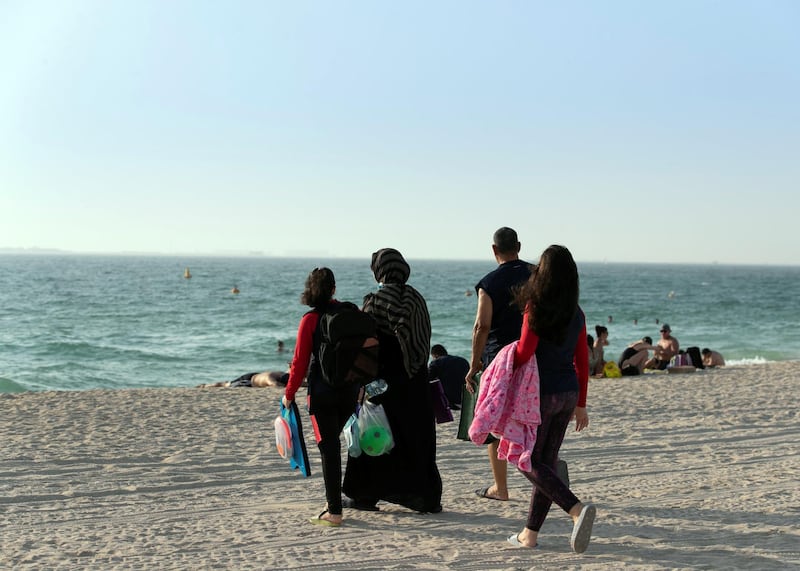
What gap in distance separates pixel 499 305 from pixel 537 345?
0.79 m

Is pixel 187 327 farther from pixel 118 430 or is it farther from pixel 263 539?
pixel 263 539

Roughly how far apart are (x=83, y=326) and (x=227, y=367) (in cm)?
1470

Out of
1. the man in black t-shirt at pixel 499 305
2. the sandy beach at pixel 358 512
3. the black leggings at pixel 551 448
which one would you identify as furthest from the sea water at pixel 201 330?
the black leggings at pixel 551 448

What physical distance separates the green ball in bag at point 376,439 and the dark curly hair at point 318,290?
85 centimetres

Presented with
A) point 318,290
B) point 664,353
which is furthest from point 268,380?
point 318,290

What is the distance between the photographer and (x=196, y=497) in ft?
19.3

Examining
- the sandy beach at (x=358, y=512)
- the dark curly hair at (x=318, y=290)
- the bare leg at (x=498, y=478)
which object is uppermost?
the dark curly hair at (x=318, y=290)

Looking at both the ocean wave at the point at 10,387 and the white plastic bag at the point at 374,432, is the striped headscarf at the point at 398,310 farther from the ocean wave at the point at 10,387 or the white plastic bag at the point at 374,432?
the ocean wave at the point at 10,387

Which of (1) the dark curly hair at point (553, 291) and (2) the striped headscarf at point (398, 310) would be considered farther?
(2) the striped headscarf at point (398, 310)

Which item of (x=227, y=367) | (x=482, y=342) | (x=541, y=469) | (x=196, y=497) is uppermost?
(x=482, y=342)

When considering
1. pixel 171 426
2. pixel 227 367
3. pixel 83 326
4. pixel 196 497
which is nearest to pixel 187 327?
pixel 83 326

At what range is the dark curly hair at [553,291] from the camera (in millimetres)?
4141

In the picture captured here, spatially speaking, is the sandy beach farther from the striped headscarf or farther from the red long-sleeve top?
the striped headscarf

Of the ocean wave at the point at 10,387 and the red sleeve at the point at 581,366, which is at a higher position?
the red sleeve at the point at 581,366
